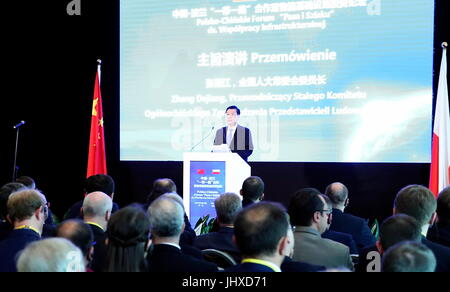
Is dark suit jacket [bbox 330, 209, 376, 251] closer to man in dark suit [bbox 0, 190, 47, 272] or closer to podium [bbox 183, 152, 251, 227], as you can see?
podium [bbox 183, 152, 251, 227]

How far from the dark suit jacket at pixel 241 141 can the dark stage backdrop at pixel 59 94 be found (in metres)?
1.57

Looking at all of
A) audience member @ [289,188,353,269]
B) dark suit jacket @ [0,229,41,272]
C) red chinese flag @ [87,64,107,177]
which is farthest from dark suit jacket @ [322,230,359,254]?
red chinese flag @ [87,64,107,177]

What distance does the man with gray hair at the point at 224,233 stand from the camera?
3037 millimetres

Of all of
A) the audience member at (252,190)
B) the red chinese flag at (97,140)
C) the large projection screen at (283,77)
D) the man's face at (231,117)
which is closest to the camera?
the audience member at (252,190)

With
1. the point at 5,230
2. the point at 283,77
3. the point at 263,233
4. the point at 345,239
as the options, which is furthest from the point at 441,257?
the point at 283,77

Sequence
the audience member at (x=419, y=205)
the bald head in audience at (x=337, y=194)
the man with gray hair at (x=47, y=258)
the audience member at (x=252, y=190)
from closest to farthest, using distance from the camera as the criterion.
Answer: the man with gray hair at (x=47, y=258) → the audience member at (x=419, y=205) → the bald head in audience at (x=337, y=194) → the audience member at (x=252, y=190)

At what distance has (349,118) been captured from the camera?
21.4 feet

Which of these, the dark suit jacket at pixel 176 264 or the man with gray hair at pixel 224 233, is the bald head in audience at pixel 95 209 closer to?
the man with gray hair at pixel 224 233

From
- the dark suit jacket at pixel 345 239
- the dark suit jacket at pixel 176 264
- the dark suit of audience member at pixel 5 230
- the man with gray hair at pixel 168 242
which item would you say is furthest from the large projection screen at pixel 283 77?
the dark suit jacket at pixel 176 264

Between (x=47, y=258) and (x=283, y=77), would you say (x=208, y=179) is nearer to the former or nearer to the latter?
(x=283, y=77)

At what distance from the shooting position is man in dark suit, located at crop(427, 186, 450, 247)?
2898 millimetres

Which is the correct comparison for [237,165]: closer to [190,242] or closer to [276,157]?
[276,157]

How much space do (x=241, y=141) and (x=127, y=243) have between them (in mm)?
4671

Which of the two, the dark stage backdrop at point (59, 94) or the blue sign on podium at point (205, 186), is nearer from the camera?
the blue sign on podium at point (205, 186)
